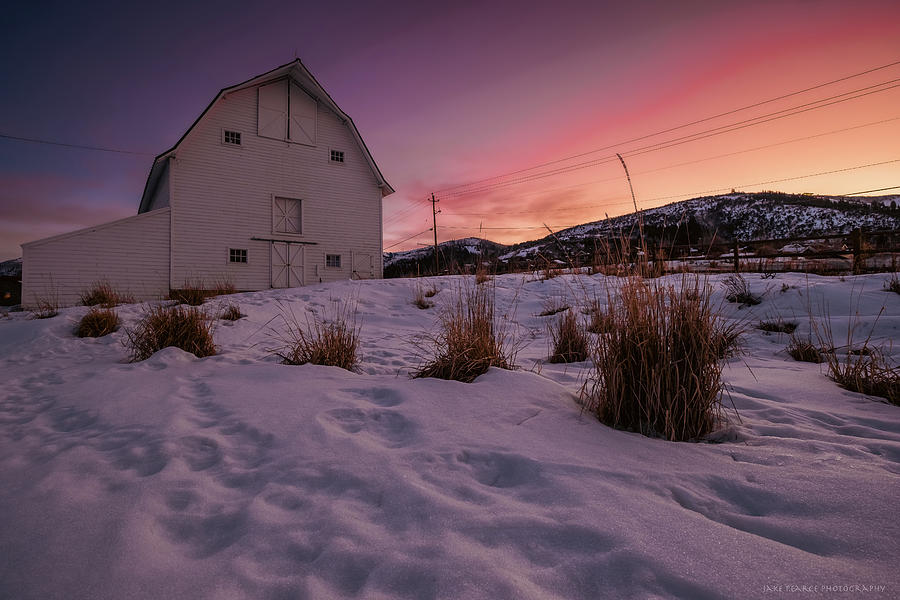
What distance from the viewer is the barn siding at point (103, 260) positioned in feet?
36.9

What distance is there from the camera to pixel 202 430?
6.70 ft

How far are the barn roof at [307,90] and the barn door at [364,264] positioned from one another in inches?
116

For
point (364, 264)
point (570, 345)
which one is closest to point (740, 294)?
point (570, 345)

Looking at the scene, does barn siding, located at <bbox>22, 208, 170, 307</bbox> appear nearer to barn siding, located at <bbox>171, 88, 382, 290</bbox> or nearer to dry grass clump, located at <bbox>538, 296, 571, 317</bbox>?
barn siding, located at <bbox>171, 88, 382, 290</bbox>

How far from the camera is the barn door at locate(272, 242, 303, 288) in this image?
14.8 metres

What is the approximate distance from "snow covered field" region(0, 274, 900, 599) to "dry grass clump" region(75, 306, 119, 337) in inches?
99.2

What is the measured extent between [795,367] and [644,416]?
2455 mm

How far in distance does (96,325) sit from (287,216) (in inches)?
427

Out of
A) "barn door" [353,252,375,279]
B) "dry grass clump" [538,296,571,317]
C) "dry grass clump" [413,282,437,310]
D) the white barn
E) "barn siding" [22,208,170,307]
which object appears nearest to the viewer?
"dry grass clump" [538,296,571,317]

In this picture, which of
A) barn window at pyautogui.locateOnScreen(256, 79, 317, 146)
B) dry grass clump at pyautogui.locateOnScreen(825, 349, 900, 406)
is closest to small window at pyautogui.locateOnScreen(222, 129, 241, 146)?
barn window at pyautogui.locateOnScreen(256, 79, 317, 146)

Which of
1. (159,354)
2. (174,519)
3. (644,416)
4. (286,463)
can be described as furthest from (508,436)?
(159,354)

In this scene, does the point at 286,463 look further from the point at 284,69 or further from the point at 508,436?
the point at 284,69

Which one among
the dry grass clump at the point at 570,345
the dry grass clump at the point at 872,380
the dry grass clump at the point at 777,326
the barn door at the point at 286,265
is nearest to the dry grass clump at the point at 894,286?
Result: the dry grass clump at the point at 777,326

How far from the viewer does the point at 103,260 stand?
12.1m
